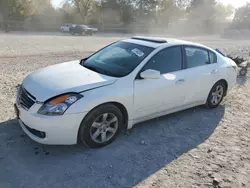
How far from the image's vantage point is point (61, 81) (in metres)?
3.45

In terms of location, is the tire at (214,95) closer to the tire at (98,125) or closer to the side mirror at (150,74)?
the side mirror at (150,74)

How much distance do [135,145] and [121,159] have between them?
0.44m

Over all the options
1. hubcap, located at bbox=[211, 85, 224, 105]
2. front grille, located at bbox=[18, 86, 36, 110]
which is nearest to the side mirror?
front grille, located at bbox=[18, 86, 36, 110]

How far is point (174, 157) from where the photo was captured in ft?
11.3

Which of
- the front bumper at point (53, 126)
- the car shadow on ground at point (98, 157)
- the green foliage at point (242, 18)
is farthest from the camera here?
the green foliage at point (242, 18)

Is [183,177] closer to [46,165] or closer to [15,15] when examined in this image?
[46,165]

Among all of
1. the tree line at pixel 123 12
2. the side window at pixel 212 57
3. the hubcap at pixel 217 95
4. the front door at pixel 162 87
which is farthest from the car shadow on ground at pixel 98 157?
the tree line at pixel 123 12

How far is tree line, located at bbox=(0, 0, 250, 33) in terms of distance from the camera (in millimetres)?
38312

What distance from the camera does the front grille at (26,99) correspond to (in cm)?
322

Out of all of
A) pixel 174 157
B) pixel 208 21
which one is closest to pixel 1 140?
pixel 174 157

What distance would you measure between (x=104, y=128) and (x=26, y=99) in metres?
1.18

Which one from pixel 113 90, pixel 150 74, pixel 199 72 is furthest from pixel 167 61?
pixel 113 90

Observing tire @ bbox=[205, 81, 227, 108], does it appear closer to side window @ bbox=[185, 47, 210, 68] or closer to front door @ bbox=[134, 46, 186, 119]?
side window @ bbox=[185, 47, 210, 68]

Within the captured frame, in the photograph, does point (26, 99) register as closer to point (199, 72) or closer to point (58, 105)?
point (58, 105)
